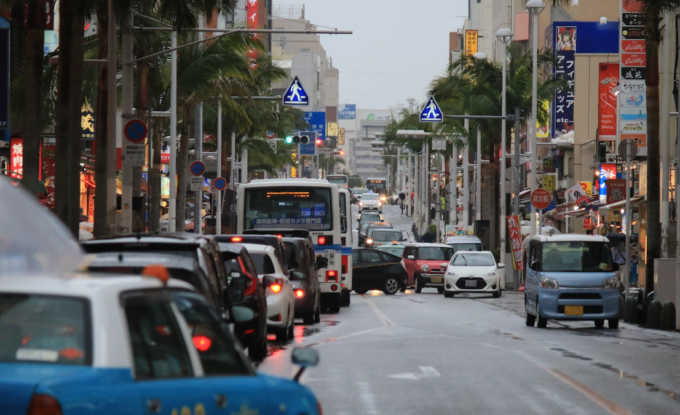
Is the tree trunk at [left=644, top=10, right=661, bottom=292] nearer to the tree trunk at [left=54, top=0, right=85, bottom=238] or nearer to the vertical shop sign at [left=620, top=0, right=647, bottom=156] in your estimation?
the vertical shop sign at [left=620, top=0, right=647, bottom=156]

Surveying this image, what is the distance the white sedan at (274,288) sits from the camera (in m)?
17.3

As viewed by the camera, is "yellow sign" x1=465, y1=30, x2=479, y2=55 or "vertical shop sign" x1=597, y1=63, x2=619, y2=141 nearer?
"vertical shop sign" x1=597, y1=63, x2=619, y2=141

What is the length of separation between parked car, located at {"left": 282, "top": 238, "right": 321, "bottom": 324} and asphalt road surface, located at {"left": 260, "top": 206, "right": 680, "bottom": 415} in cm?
42

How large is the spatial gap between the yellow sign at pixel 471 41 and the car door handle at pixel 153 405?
12192 cm

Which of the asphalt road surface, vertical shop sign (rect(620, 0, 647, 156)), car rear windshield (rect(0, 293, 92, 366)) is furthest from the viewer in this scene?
vertical shop sign (rect(620, 0, 647, 156))

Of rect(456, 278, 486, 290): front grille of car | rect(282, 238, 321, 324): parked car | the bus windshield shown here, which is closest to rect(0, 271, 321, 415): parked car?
rect(282, 238, 321, 324): parked car

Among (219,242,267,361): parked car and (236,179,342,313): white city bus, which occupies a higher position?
(236,179,342,313): white city bus

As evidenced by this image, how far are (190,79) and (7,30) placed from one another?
9.23 metres

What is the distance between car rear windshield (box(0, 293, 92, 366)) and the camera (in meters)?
4.93

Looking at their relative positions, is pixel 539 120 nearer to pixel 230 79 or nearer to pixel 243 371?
pixel 230 79

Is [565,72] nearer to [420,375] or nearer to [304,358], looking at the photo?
[420,375]

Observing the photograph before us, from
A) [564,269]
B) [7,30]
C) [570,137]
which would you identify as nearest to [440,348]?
[564,269]

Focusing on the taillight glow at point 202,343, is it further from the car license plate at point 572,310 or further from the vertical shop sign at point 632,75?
the vertical shop sign at point 632,75

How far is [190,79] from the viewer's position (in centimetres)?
3753
